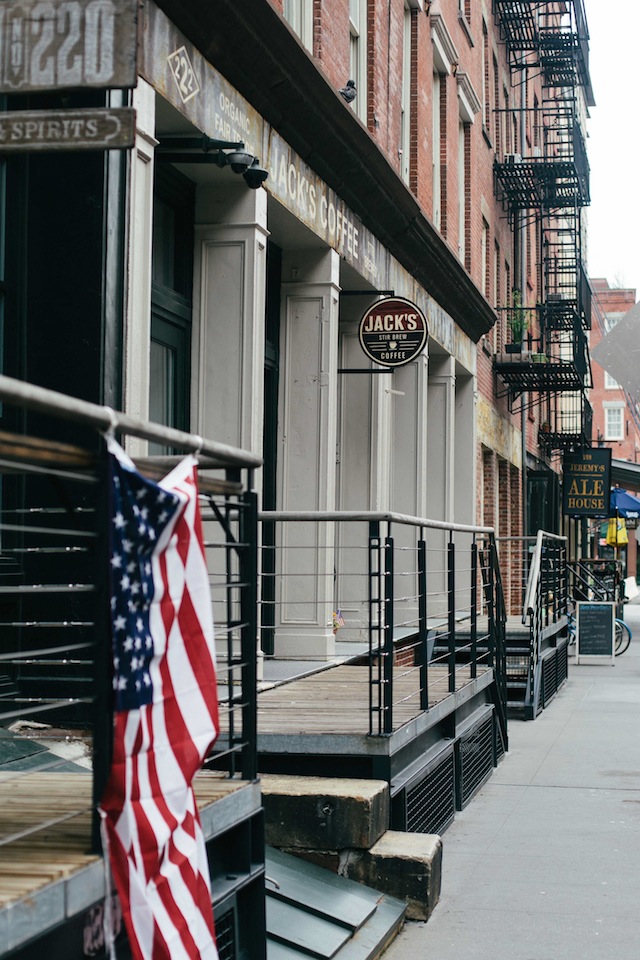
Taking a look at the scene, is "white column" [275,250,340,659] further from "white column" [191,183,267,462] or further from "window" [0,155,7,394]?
"window" [0,155,7,394]

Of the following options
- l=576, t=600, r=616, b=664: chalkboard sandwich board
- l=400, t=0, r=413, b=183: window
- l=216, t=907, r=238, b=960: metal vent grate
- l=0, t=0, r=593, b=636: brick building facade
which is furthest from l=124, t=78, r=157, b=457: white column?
l=576, t=600, r=616, b=664: chalkboard sandwich board

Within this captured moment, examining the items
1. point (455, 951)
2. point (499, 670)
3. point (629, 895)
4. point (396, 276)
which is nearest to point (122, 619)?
point (455, 951)

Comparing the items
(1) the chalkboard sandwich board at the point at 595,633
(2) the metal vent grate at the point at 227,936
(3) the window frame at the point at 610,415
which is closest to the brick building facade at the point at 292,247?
(1) the chalkboard sandwich board at the point at 595,633

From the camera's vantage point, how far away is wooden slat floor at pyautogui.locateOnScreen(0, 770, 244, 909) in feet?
10.4

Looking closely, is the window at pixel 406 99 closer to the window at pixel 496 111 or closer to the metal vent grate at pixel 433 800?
the window at pixel 496 111

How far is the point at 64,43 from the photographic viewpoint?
4.40 m

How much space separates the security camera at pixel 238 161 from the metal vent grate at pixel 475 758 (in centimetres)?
421

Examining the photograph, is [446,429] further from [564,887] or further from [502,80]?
[564,887]

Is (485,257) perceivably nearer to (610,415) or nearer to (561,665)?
(561,665)

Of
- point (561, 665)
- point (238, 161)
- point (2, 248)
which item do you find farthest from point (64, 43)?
point (561, 665)

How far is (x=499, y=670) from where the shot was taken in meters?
11.9

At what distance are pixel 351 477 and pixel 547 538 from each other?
12.5 feet

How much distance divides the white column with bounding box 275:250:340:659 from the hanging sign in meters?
20.5

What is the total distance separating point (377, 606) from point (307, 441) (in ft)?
11.8
